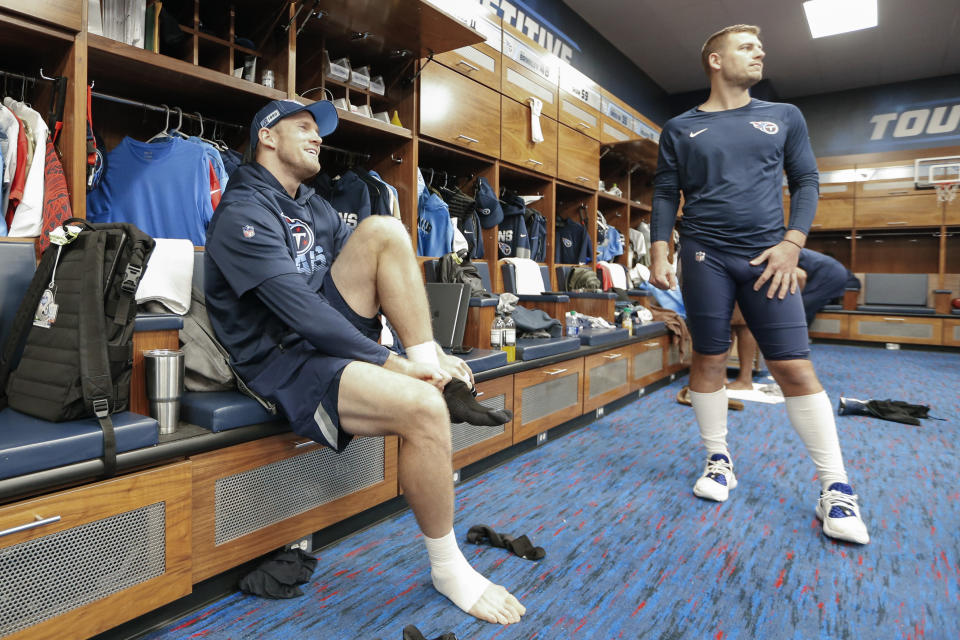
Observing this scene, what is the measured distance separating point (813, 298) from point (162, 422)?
3.90m

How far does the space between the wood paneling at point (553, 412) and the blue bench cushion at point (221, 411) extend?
121cm

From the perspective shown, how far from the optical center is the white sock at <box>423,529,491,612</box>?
1309 millimetres

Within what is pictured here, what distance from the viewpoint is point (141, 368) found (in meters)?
1.43

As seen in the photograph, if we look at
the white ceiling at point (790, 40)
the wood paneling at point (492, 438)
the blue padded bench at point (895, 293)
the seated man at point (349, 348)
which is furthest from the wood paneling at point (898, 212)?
the seated man at point (349, 348)

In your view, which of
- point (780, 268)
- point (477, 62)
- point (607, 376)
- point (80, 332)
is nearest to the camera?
point (80, 332)

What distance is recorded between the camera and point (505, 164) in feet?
12.3

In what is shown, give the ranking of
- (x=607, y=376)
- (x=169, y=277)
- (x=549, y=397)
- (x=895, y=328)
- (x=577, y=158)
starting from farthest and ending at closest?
(x=895, y=328) < (x=577, y=158) < (x=607, y=376) < (x=549, y=397) < (x=169, y=277)

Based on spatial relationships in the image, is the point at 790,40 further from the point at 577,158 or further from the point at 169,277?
the point at 169,277

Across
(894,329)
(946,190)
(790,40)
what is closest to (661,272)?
(790,40)

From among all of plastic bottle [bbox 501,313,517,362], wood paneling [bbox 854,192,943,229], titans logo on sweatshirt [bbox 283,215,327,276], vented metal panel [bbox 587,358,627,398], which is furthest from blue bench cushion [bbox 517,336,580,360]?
wood paneling [bbox 854,192,943,229]

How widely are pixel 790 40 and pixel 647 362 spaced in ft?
16.0

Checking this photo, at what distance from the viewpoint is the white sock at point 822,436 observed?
5.90ft

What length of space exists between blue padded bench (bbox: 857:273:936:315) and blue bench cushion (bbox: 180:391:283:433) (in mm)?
7623

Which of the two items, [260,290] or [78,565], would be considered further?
[260,290]
